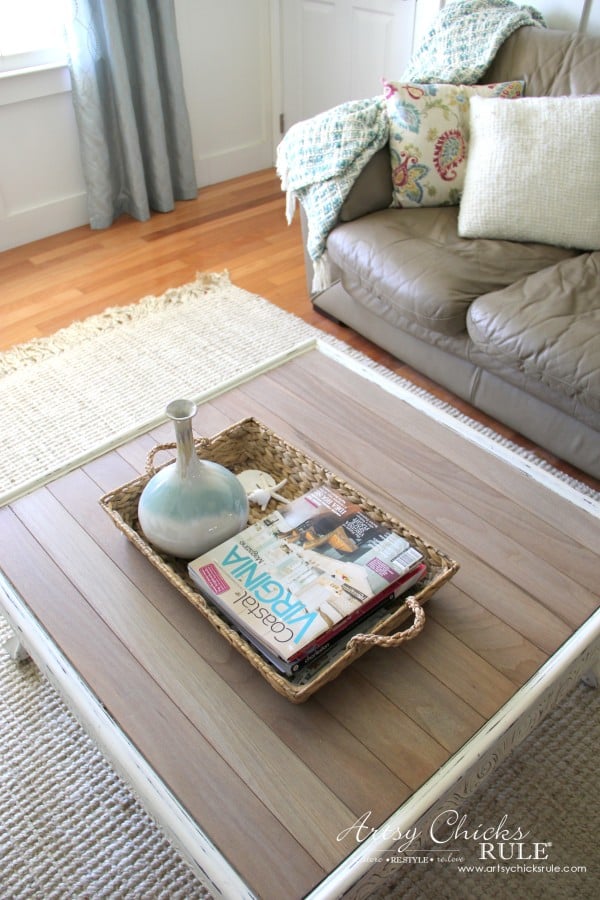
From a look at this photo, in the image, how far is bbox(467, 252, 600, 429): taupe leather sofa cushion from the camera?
5.44 feet

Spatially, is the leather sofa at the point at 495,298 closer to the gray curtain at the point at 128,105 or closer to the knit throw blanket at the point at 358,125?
the knit throw blanket at the point at 358,125

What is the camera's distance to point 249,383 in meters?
1.64

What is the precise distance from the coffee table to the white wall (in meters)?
1.93

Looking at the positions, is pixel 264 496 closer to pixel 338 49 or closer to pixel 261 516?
pixel 261 516

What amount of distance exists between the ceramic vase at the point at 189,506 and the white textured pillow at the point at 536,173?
1.29 meters

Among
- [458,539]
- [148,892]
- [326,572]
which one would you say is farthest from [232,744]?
[458,539]

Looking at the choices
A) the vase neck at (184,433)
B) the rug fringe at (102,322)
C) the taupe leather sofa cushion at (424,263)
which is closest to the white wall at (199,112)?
the rug fringe at (102,322)

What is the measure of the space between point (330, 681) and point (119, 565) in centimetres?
42

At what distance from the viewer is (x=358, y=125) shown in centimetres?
212

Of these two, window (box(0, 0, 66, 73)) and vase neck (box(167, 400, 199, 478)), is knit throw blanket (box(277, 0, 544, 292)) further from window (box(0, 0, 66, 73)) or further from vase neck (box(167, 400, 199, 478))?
vase neck (box(167, 400, 199, 478))

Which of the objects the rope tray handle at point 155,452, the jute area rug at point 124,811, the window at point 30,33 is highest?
the window at point 30,33

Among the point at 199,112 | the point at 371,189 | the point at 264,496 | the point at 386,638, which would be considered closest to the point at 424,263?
the point at 371,189

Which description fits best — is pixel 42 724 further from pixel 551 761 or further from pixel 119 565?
pixel 551 761

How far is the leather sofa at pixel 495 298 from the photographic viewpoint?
1729 mm
